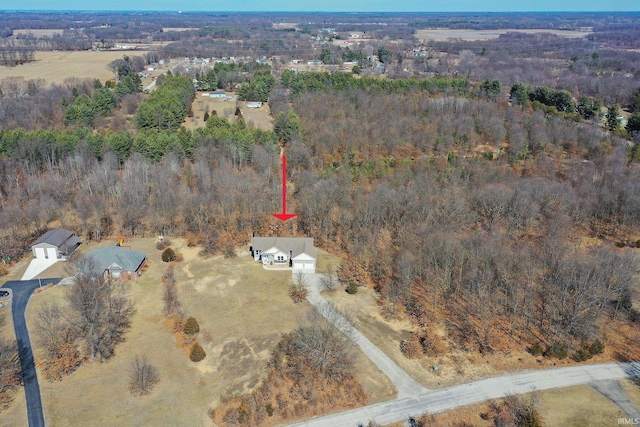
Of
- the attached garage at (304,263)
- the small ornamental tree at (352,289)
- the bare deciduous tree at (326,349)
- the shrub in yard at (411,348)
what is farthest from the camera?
the attached garage at (304,263)

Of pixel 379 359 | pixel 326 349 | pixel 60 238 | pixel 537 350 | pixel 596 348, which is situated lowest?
pixel 379 359

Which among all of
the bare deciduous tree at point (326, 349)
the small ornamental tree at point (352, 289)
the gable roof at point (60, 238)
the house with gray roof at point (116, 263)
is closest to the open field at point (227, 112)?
the gable roof at point (60, 238)

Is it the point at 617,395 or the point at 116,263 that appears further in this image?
the point at 116,263

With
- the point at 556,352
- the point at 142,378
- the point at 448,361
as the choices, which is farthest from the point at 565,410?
the point at 142,378

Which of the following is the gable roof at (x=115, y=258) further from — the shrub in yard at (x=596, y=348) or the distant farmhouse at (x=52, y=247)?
the shrub in yard at (x=596, y=348)

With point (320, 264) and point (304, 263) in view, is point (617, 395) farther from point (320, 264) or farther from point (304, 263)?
point (304, 263)

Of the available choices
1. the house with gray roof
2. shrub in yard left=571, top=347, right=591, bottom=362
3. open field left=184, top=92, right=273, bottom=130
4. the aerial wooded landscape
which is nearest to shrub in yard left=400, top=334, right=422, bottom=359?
the aerial wooded landscape
